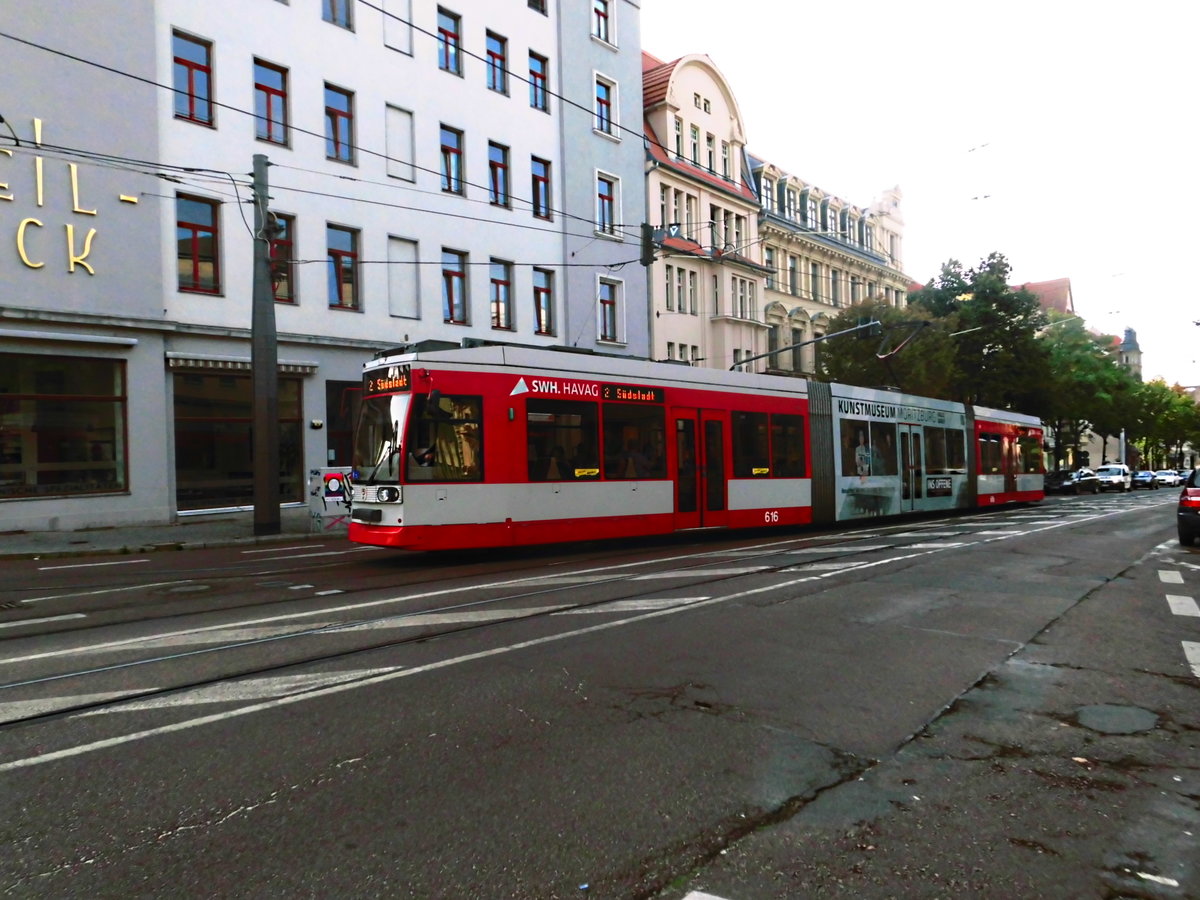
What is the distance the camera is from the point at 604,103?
31422 mm

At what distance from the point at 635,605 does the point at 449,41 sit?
22669 millimetres

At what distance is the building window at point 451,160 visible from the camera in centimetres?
2552

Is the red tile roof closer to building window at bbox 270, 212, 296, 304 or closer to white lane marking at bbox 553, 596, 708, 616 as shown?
building window at bbox 270, 212, 296, 304

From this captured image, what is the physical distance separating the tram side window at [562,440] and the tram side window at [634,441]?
291 mm

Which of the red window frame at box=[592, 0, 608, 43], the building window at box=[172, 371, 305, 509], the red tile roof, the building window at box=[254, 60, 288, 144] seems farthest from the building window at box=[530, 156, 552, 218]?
the red tile roof

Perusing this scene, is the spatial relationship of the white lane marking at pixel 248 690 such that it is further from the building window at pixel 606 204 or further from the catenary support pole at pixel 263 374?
the building window at pixel 606 204

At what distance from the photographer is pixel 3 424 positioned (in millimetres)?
17203

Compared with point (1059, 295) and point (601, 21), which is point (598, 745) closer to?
point (601, 21)

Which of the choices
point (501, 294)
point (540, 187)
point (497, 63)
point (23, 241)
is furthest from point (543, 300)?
point (23, 241)

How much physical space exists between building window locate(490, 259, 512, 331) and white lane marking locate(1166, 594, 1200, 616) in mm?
20215

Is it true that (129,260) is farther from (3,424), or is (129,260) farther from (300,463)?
(300,463)

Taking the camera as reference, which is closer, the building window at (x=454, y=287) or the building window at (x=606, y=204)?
the building window at (x=454, y=287)

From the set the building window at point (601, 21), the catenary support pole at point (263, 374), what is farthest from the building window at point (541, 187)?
the catenary support pole at point (263, 374)

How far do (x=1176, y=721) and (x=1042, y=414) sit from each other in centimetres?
4451
